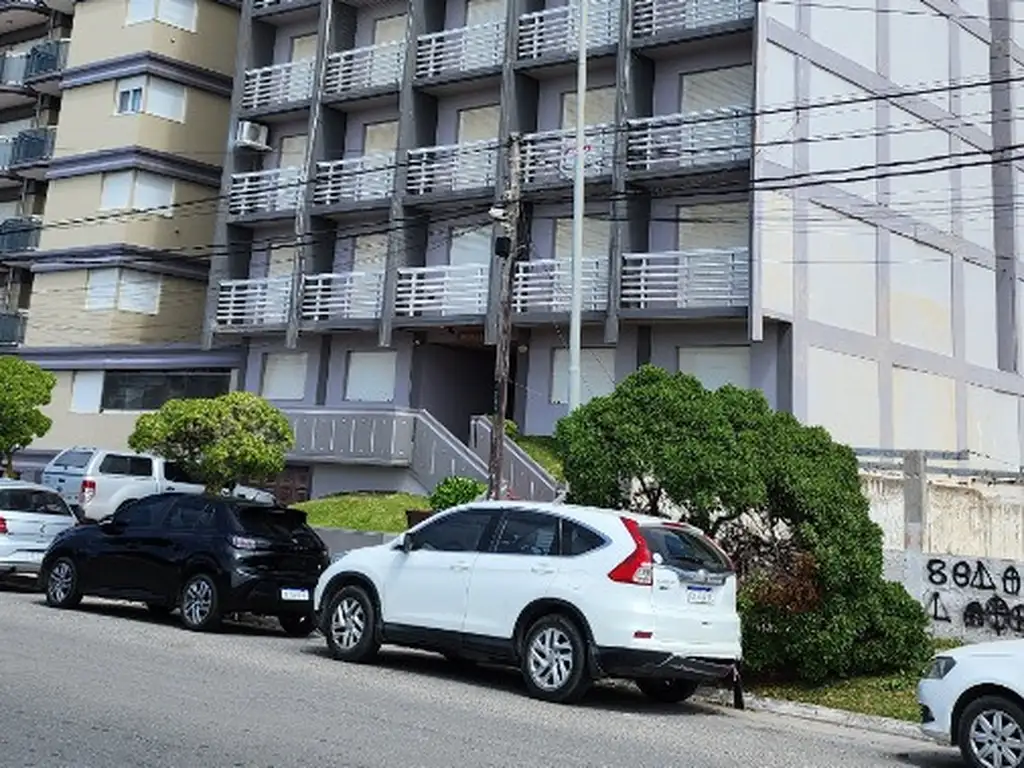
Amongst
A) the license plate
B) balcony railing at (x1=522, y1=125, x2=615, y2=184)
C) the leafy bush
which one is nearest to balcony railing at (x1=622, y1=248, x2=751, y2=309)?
balcony railing at (x1=522, y1=125, x2=615, y2=184)

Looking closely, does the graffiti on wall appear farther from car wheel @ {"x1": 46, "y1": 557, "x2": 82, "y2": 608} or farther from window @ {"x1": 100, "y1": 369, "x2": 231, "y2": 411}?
window @ {"x1": 100, "y1": 369, "x2": 231, "y2": 411}

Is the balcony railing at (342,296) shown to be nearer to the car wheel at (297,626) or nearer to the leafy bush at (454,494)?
the leafy bush at (454,494)

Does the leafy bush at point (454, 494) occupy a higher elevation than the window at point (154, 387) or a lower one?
lower

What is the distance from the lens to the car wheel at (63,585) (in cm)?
1501

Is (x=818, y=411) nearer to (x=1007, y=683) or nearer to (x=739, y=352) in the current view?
(x=739, y=352)

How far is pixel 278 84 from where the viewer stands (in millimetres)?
32750

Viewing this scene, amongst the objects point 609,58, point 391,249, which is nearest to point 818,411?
point 609,58

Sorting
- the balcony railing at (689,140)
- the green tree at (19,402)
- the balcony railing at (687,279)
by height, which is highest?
the balcony railing at (689,140)

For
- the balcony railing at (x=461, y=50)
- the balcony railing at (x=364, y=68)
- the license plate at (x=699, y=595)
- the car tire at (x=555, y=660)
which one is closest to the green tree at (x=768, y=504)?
the license plate at (x=699, y=595)

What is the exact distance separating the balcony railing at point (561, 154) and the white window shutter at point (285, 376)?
28.9 feet

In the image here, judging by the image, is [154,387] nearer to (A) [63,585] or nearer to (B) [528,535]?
(A) [63,585]

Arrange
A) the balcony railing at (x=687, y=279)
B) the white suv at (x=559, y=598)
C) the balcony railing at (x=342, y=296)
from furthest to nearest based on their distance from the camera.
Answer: the balcony railing at (x=342, y=296) < the balcony railing at (x=687, y=279) < the white suv at (x=559, y=598)

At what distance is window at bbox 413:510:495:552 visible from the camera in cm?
1098

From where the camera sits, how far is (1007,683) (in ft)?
26.1
